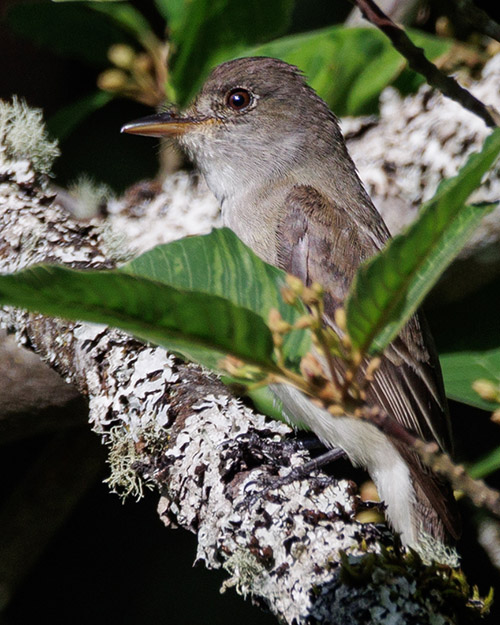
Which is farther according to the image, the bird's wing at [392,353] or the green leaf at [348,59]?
the green leaf at [348,59]

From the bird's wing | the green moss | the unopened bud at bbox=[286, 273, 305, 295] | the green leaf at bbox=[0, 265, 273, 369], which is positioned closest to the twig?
the bird's wing

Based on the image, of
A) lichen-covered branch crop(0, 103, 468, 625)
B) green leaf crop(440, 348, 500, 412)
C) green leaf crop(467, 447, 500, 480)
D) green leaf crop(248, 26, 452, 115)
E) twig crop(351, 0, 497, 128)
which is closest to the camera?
lichen-covered branch crop(0, 103, 468, 625)

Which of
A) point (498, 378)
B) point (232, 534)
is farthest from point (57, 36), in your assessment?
point (232, 534)

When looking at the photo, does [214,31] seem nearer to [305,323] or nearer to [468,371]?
[468,371]

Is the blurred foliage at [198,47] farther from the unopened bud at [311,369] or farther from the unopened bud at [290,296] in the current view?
the unopened bud at [311,369]

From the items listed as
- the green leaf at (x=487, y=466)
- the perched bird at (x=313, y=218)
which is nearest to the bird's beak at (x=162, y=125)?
the perched bird at (x=313, y=218)

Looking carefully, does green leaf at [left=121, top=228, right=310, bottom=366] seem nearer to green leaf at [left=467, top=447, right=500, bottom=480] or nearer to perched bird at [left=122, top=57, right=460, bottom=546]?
perched bird at [left=122, top=57, right=460, bottom=546]

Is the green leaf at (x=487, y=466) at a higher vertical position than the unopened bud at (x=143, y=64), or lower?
higher
